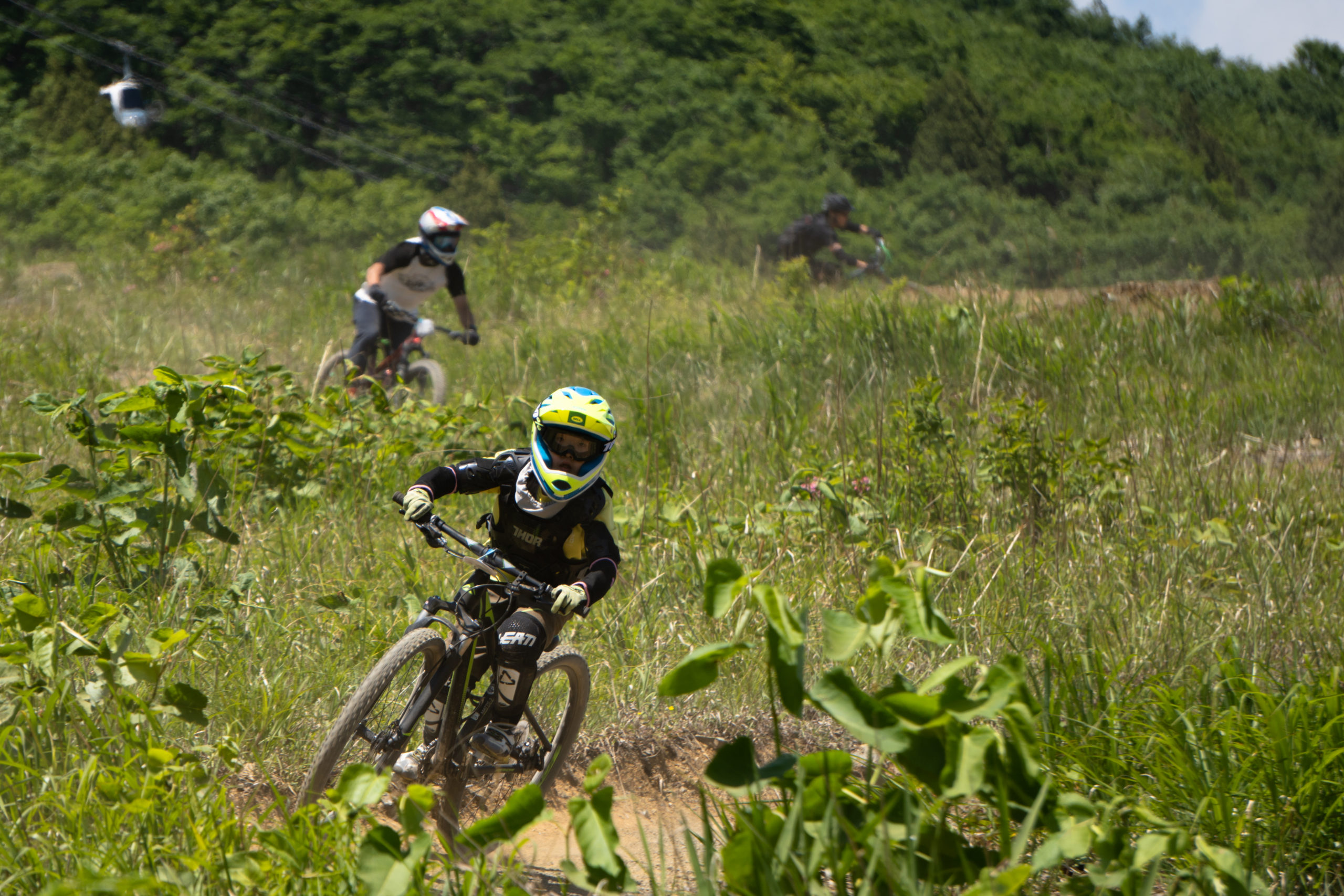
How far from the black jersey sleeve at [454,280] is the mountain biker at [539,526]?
524 centimetres

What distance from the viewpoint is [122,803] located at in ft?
7.05

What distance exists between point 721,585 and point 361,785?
799mm

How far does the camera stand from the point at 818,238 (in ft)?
42.4

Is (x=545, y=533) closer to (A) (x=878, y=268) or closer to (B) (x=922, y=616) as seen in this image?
(B) (x=922, y=616)

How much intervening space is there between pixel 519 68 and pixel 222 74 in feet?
20.8

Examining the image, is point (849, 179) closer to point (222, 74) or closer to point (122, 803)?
point (222, 74)

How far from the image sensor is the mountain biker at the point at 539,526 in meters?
3.11

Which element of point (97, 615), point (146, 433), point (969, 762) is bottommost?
point (146, 433)

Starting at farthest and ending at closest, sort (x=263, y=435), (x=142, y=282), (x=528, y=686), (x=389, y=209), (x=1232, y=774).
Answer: (x=389, y=209)
(x=142, y=282)
(x=263, y=435)
(x=528, y=686)
(x=1232, y=774)

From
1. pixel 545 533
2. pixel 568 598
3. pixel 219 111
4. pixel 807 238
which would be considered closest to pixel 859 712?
pixel 568 598

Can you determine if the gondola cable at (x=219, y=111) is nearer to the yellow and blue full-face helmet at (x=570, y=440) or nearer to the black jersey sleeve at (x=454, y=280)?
the black jersey sleeve at (x=454, y=280)

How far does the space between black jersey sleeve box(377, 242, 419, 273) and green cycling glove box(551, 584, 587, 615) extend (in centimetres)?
573

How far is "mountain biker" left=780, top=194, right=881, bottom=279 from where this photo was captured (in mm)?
12703

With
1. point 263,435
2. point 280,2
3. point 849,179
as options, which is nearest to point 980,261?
point 849,179
